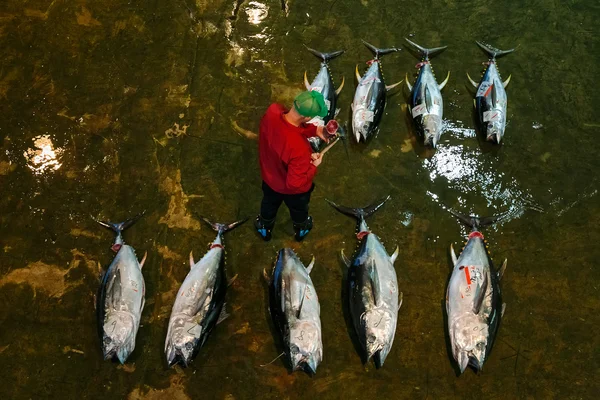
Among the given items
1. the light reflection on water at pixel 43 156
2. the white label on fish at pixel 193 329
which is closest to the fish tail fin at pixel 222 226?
the white label on fish at pixel 193 329

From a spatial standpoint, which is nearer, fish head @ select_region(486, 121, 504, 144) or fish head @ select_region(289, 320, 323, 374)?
fish head @ select_region(289, 320, 323, 374)

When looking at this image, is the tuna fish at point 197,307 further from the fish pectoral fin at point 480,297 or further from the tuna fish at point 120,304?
the fish pectoral fin at point 480,297

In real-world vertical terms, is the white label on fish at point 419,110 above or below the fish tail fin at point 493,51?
below

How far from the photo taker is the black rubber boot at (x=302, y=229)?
3.95 meters

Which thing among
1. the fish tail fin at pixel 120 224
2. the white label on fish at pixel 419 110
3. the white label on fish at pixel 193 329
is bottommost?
the white label on fish at pixel 193 329

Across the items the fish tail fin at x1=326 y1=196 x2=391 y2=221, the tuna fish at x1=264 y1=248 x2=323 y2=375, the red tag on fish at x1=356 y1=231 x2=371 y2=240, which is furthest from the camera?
the fish tail fin at x1=326 y1=196 x2=391 y2=221

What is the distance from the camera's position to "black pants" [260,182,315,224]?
3477 mm

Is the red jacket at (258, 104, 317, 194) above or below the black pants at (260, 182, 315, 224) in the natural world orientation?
above

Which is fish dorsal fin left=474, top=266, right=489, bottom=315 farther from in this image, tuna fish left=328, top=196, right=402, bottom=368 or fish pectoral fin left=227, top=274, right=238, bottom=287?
fish pectoral fin left=227, top=274, right=238, bottom=287

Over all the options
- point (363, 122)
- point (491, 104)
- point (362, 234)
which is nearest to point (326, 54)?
point (363, 122)

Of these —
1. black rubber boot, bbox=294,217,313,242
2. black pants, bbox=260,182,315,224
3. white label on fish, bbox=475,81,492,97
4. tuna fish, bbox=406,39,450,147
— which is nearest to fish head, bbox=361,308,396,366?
black rubber boot, bbox=294,217,313,242

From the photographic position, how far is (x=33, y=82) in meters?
4.60

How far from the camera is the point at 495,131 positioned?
427 cm

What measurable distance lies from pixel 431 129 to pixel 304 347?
2320 mm
